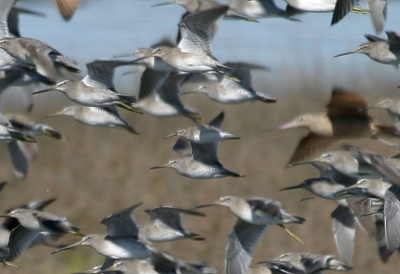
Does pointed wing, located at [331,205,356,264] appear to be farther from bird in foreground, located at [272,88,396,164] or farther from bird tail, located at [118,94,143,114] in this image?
bird tail, located at [118,94,143,114]

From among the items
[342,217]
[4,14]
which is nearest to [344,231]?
[342,217]

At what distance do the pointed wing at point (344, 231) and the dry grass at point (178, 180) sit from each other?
296 cm

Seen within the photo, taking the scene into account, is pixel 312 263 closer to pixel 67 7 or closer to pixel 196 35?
pixel 196 35

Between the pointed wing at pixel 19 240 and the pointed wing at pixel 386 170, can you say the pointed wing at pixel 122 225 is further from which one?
the pointed wing at pixel 386 170

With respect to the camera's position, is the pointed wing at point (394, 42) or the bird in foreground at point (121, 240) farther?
the pointed wing at point (394, 42)

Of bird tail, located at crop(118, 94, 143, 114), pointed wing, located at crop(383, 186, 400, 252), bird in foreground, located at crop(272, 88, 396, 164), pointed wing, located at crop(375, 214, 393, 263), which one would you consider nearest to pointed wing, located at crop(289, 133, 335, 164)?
bird in foreground, located at crop(272, 88, 396, 164)

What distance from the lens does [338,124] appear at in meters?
8.21

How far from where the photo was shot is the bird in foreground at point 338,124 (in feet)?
26.3

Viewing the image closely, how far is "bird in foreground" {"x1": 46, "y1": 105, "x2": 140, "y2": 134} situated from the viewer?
8266 millimetres

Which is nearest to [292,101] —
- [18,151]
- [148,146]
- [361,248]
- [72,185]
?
[148,146]

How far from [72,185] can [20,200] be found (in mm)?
985

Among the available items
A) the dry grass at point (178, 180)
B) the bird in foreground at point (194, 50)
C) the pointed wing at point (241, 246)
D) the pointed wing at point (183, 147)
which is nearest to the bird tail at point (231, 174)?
the pointed wing at point (241, 246)

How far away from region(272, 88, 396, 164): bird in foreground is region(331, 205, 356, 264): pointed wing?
649 mm

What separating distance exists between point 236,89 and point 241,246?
1.15m
